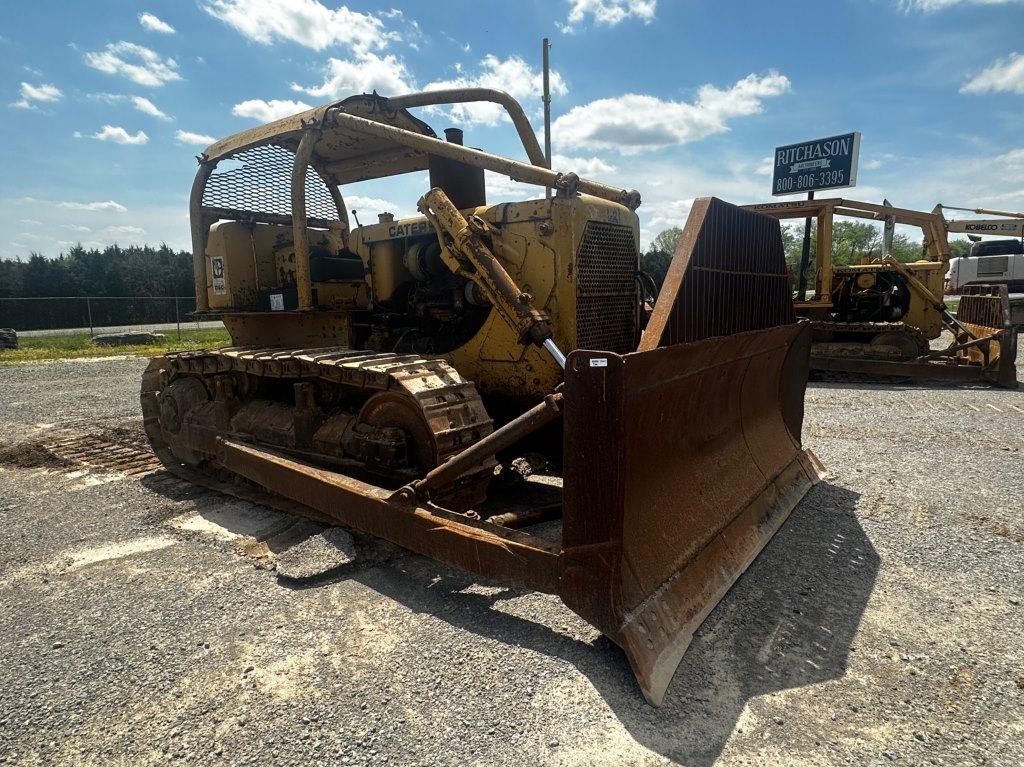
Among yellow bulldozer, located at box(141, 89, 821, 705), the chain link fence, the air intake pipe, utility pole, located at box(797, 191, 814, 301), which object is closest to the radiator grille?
yellow bulldozer, located at box(141, 89, 821, 705)

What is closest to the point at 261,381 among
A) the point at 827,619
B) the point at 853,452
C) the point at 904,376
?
the point at 827,619

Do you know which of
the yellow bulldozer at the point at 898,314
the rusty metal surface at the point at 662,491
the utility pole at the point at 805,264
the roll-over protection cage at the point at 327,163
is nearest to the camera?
the rusty metal surface at the point at 662,491

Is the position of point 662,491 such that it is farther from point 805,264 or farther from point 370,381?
point 805,264

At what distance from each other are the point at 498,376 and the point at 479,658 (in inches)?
88.1

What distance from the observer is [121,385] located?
1141 cm

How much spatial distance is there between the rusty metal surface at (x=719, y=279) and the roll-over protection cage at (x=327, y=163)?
111 cm

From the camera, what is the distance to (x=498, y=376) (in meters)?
4.50

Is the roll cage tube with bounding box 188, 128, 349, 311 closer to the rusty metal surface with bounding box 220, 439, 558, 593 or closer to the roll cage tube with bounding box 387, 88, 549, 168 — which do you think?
the roll cage tube with bounding box 387, 88, 549, 168

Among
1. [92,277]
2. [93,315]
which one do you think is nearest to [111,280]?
[92,277]

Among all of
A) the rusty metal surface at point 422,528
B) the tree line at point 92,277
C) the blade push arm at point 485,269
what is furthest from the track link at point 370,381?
the tree line at point 92,277

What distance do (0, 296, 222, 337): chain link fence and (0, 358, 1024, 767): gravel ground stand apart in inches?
1055

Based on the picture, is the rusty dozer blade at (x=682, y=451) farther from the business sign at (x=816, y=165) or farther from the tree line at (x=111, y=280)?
the tree line at (x=111, y=280)

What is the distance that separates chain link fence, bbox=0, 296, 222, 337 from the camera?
28500mm

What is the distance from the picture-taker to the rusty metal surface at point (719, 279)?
2.87 metres
